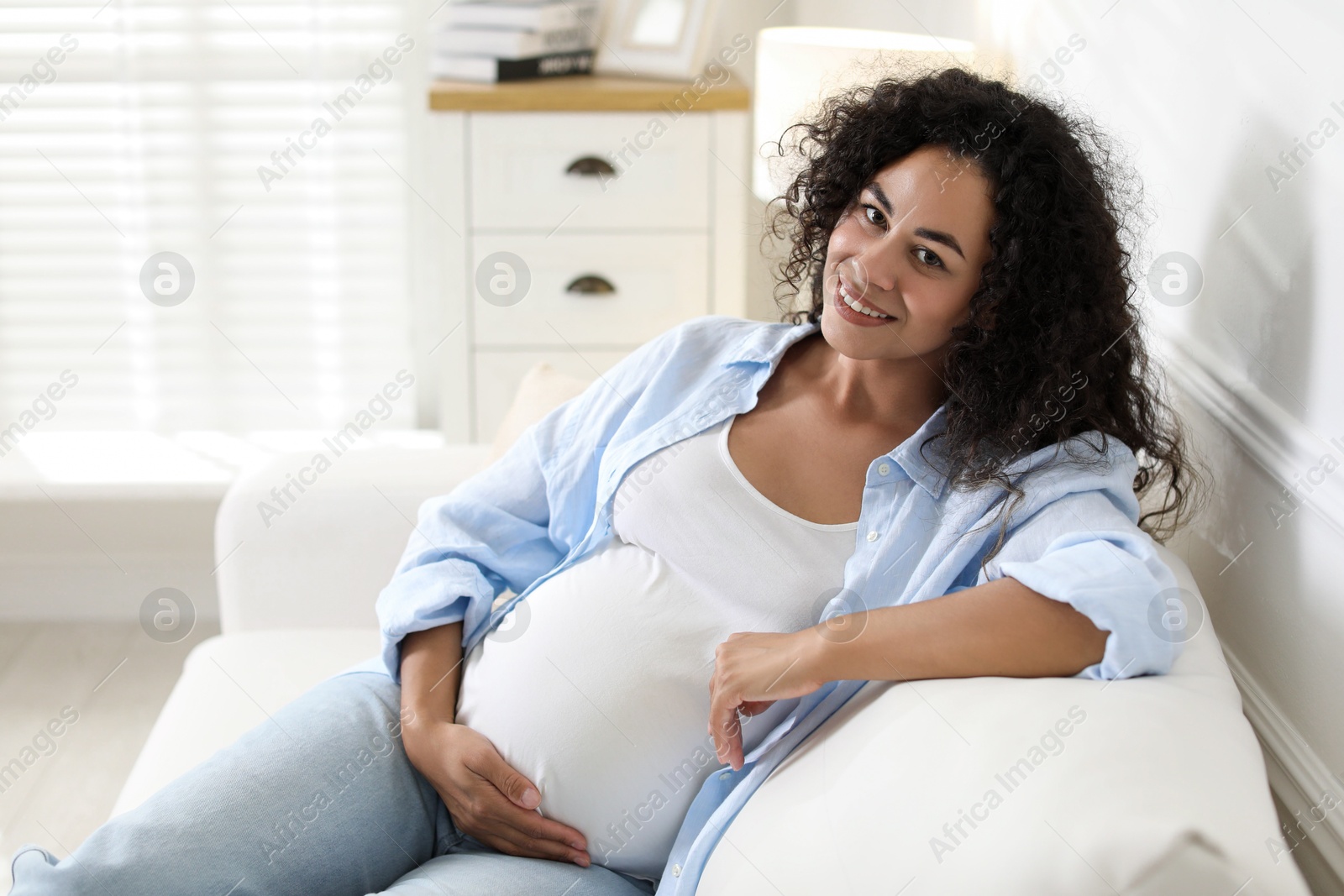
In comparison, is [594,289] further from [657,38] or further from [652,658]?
[652,658]

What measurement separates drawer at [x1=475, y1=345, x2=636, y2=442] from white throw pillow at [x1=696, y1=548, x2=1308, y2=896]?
160cm

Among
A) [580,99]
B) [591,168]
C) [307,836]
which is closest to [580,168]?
[591,168]

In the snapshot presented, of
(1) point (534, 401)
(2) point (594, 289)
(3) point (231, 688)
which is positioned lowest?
(3) point (231, 688)

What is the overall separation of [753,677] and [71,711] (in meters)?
1.72

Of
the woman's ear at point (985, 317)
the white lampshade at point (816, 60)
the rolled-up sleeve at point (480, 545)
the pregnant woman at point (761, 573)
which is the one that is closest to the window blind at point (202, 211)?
the white lampshade at point (816, 60)

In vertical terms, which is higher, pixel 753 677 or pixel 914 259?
pixel 914 259

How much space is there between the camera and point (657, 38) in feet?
8.28

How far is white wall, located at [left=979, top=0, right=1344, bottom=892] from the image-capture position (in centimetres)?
90

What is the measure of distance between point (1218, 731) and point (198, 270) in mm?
2597

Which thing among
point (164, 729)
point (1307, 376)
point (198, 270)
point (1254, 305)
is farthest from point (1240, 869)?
point (198, 270)

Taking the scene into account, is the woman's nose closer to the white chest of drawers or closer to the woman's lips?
the woman's lips

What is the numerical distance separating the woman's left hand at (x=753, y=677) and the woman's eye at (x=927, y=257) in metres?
0.36

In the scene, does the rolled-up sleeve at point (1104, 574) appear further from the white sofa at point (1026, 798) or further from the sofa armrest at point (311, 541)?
the sofa armrest at point (311, 541)

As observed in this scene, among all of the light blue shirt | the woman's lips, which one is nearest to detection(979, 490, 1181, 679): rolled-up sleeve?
the light blue shirt
